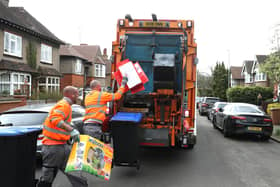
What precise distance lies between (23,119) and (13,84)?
13782 mm

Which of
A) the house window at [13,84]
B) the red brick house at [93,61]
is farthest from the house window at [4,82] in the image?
the red brick house at [93,61]

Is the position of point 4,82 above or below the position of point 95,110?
above

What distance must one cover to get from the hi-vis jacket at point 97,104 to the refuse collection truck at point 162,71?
1.24 metres

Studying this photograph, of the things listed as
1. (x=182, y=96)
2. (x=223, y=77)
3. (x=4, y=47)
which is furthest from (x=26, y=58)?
(x=223, y=77)

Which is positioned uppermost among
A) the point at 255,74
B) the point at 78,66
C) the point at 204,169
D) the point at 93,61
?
the point at 93,61

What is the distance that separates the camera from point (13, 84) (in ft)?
59.5

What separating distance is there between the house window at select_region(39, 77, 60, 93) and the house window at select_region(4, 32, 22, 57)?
3844 millimetres

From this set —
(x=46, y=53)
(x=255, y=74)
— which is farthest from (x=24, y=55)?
(x=255, y=74)

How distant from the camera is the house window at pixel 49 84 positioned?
22.7 metres

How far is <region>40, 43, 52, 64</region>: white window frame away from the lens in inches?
889

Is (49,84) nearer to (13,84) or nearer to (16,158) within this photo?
(13,84)

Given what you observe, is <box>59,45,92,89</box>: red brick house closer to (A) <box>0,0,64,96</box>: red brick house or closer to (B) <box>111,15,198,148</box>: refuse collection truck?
(A) <box>0,0,64,96</box>: red brick house

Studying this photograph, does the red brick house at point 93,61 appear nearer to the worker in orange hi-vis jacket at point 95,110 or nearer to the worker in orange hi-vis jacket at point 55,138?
the worker in orange hi-vis jacket at point 95,110

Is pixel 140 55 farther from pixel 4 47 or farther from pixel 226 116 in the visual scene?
pixel 4 47
